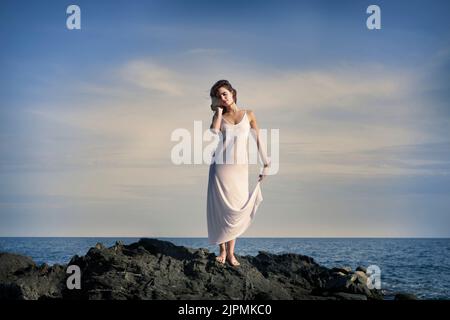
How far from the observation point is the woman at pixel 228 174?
9.45m

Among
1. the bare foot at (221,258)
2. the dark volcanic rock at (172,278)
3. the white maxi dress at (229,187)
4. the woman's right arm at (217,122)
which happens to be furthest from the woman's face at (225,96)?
the dark volcanic rock at (172,278)

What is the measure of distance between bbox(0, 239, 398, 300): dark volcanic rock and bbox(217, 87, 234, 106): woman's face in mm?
2499

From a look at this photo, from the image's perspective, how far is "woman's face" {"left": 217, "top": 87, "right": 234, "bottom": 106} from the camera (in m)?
9.53

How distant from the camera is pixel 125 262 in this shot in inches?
377

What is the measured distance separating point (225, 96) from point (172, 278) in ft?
9.57

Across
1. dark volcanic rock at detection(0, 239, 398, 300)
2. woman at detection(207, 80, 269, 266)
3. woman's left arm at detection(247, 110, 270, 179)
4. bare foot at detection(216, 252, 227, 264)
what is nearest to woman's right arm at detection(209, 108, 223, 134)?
woman at detection(207, 80, 269, 266)

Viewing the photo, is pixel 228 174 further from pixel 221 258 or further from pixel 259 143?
pixel 221 258

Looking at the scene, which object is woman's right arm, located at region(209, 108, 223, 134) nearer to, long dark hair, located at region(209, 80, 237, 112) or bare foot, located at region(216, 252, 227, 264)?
long dark hair, located at region(209, 80, 237, 112)

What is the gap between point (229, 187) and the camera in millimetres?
9500
